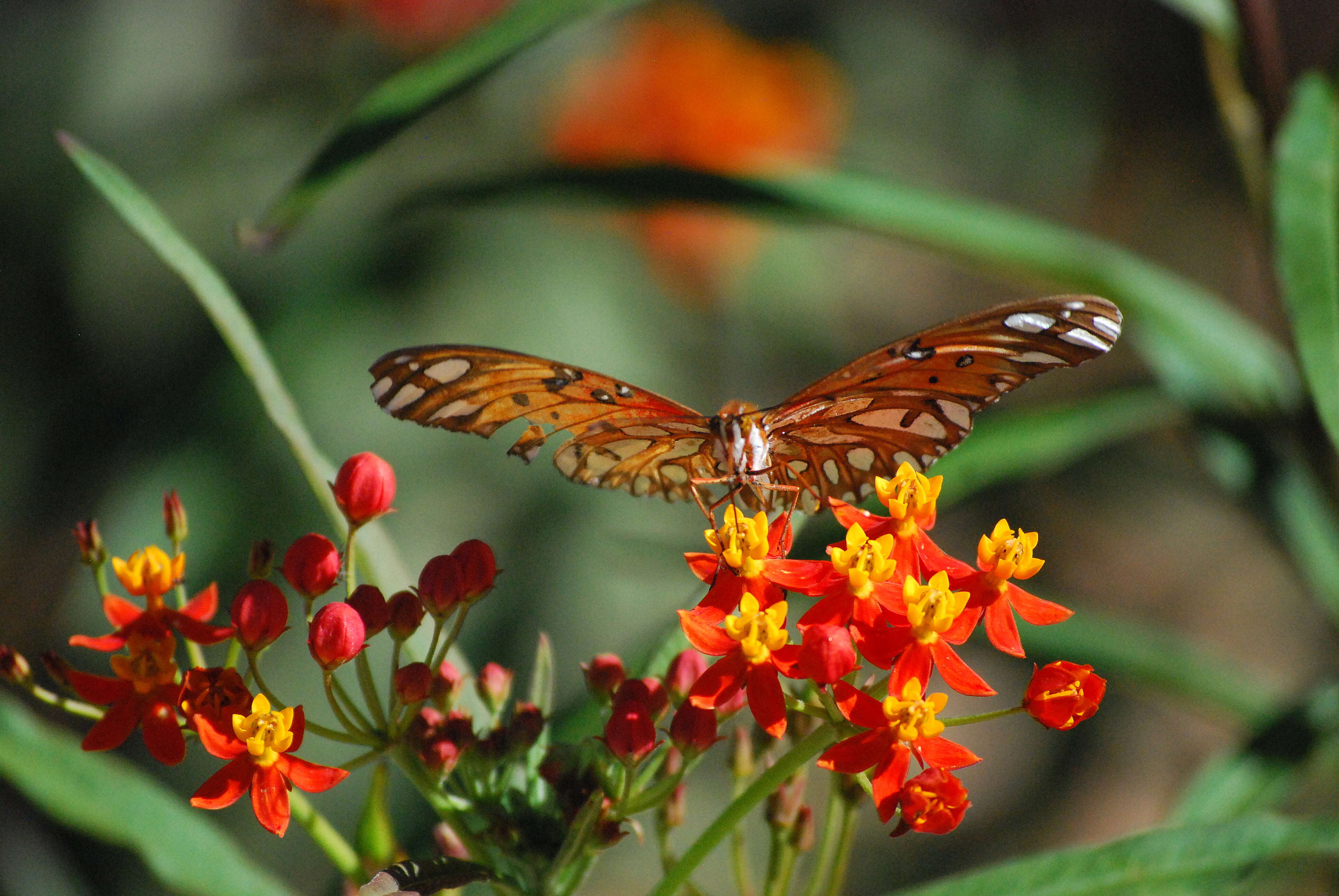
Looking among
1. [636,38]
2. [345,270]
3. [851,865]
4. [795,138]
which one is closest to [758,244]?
[795,138]

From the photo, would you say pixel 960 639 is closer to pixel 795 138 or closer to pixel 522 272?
pixel 522 272

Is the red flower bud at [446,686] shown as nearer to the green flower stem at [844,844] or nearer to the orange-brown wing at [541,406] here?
the orange-brown wing at [541,406]

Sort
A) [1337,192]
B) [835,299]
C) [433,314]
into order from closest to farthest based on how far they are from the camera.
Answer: [1337,192] → [433,314] → [835,299]

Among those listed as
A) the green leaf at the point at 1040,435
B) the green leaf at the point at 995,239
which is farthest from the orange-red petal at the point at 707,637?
the green leaf at the point at 995,239

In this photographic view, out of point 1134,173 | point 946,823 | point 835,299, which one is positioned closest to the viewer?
point 946,823

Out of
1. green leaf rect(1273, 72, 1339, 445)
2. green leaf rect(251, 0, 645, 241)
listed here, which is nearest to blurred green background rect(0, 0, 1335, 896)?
green leaf rect(1273, 72, 1339, 445)

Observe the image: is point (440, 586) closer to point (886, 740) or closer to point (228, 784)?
point (228, 784)
